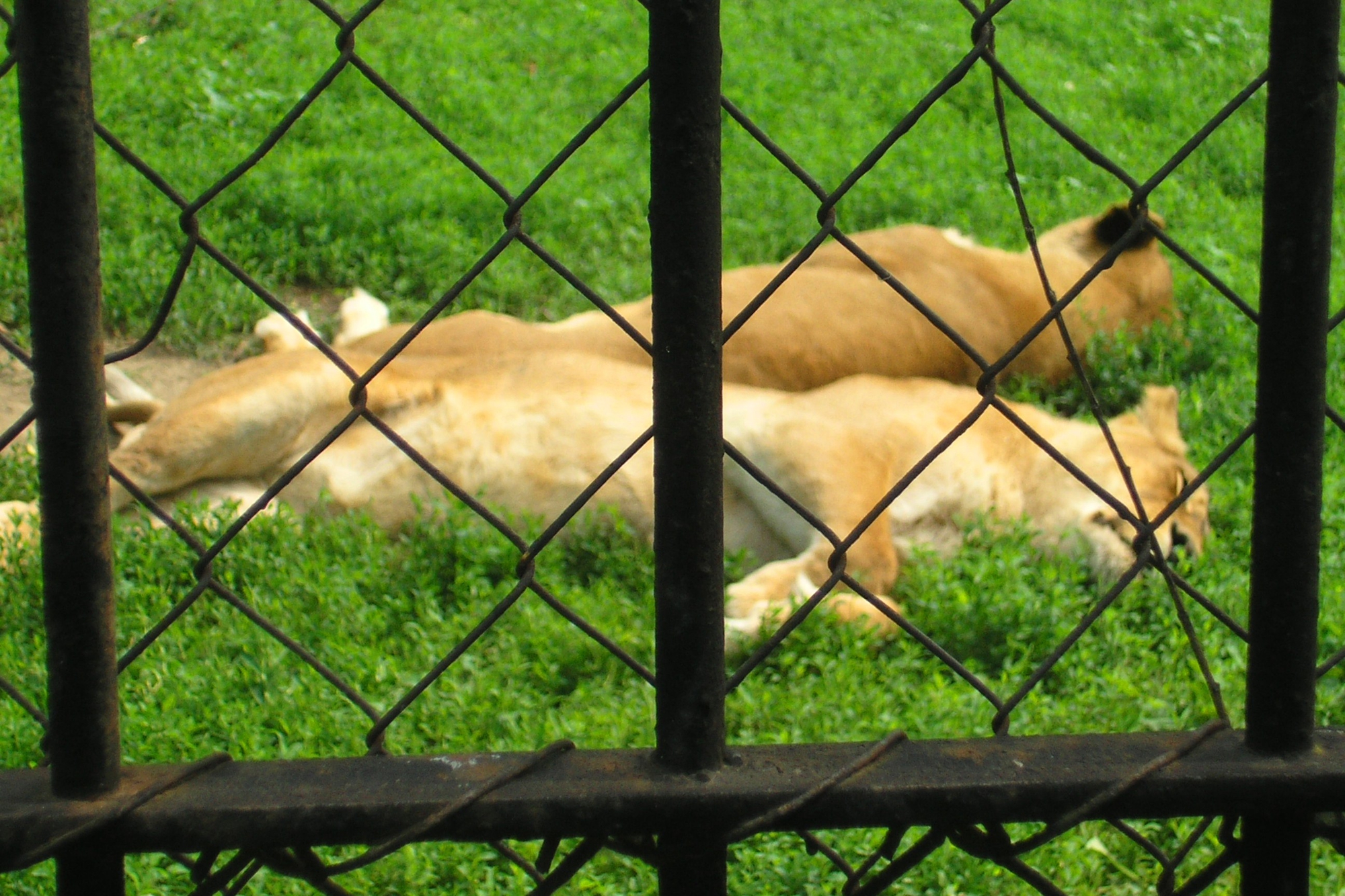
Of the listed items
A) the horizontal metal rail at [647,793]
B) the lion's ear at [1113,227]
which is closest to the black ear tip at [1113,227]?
the lion's ear at [1113,227]

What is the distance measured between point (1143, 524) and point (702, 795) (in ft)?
1.81

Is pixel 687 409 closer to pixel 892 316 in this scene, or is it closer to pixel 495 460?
pixel 495 460

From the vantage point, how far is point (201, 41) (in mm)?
6680

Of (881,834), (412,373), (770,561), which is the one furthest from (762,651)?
(412,373)

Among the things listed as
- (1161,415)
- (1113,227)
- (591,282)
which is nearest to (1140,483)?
(1161,415)

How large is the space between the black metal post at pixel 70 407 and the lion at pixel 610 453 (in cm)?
249

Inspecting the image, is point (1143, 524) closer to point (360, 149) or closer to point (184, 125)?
point (360, 149)

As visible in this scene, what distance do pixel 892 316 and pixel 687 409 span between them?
3.68 m

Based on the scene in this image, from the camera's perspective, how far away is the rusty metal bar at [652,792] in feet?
3.69

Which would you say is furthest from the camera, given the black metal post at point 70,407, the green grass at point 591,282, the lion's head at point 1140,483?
the lion's head at point 1140,483

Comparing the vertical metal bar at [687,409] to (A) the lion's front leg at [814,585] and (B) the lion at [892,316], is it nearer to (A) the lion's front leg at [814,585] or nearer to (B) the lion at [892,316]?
(A) the lion's front leg at [814,585]

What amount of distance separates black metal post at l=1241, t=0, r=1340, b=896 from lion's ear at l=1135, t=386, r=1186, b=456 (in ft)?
10.1

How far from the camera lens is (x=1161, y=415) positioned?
421 centimetres

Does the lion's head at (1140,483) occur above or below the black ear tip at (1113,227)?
below
